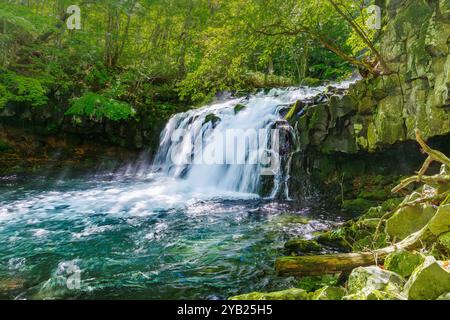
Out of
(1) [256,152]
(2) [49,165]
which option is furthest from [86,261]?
(2) [49,165]

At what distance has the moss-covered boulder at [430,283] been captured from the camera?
2547 millimetres

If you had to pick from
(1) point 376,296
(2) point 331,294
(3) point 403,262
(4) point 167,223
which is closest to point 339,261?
(3) point 403,262

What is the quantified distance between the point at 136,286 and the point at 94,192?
23.5 ft

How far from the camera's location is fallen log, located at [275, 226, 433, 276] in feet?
12.3

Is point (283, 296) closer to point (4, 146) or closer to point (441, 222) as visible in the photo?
point (441, 222)

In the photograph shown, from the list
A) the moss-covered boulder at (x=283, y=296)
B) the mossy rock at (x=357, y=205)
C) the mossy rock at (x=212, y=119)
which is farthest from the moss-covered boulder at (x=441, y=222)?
the mossy rock at (x=212, y=119)

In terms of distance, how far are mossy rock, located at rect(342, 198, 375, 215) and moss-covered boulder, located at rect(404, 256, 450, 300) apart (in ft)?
19.4

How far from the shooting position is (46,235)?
22.6ft

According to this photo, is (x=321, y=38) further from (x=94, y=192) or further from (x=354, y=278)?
(x=94, y=192)

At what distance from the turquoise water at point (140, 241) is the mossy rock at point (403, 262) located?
1576 mm

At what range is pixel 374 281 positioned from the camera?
2.83 meters

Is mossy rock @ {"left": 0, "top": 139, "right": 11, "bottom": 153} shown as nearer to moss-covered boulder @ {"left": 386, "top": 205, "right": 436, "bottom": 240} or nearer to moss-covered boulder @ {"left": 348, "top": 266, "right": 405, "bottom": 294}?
moss-covered boulder @ {"left": 386, "top": 205, "right": 436, "bottom": 240}

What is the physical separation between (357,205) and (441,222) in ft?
17.4

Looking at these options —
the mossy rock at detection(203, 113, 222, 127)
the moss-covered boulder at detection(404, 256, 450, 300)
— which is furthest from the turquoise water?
the mossy rock at detection(203, 113, 222, 127)
